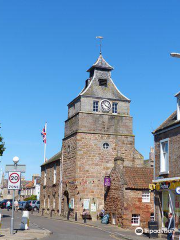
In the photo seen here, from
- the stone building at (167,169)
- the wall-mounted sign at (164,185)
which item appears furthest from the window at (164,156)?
the wall-mounted sign at (164,185)

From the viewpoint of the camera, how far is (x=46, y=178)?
53031 millimetres

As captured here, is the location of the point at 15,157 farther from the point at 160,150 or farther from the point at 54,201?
the point at 54,201

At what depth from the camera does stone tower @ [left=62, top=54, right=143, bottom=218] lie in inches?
1544

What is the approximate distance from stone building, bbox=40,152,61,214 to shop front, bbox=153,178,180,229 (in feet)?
72.8

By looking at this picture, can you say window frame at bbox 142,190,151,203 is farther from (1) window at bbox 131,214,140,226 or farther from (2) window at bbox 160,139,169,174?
(2) window at bbox 160,139,169,174

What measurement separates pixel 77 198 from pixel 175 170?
18443 millimetres

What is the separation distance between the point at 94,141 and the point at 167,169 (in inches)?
697

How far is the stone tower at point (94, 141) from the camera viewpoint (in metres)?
39.2

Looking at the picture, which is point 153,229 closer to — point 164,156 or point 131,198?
point 164,156

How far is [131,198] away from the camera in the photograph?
30547mm

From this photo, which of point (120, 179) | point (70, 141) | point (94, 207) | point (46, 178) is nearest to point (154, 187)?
point (120, 179)

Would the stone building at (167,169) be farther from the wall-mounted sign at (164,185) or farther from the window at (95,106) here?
the window at (95,106)

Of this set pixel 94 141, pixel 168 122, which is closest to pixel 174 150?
pixel 168 122

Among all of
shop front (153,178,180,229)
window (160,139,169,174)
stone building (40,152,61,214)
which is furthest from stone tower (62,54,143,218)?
window (160,139,169,174)
